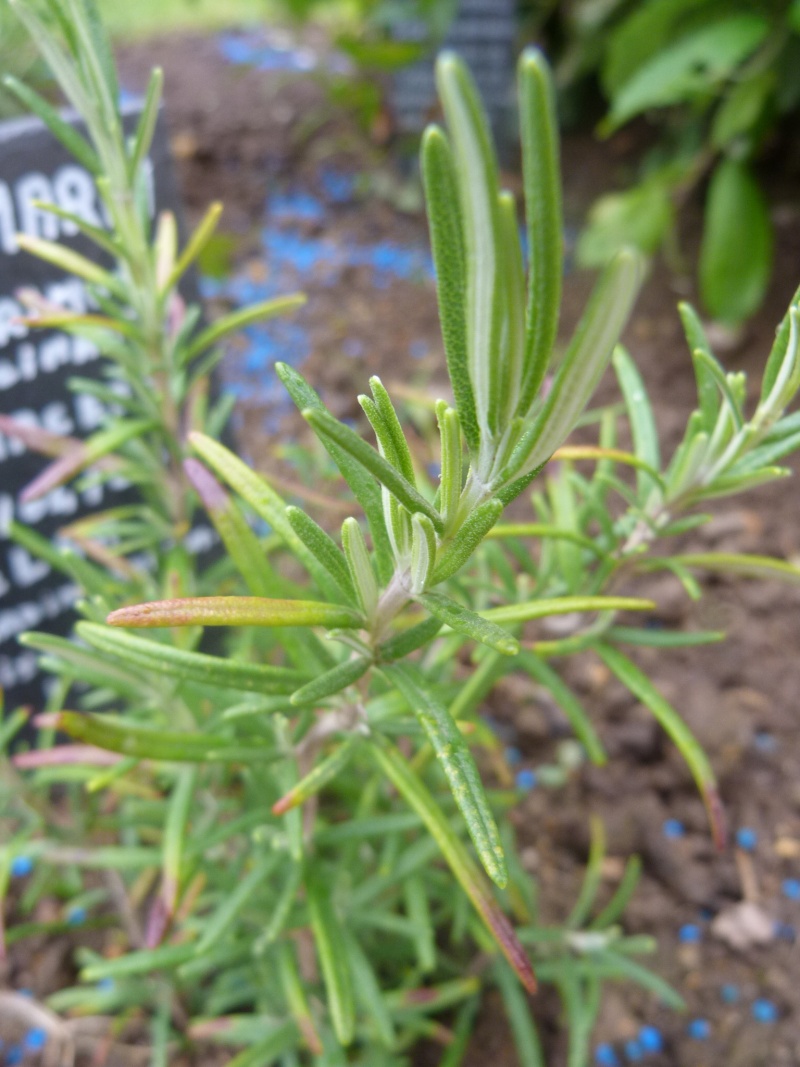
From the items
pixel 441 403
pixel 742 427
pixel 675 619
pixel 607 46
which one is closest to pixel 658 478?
pixel 742 427

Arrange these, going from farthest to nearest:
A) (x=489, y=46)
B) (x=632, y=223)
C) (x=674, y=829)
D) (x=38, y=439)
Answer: (x=489, y=46) → (x=632, y=223) → (x=674, y=829) → (x=38, y=439)

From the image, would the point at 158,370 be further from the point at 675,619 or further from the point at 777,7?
the point at 777,7

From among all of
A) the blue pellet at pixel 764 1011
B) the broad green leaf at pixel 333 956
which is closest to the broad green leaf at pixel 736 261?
the blue pellet at pixel 764 1011

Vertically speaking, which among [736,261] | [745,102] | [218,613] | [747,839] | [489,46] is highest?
[489,46]

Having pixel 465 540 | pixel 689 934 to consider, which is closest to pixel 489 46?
pixel 689 934

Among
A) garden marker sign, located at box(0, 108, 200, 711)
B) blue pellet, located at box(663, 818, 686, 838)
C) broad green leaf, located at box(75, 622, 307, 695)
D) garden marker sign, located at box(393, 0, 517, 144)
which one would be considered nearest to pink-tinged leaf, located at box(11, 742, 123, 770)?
broad green leaf, located at box(75, 622, 307, 695)

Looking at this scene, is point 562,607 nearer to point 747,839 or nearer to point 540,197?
point 540,197
